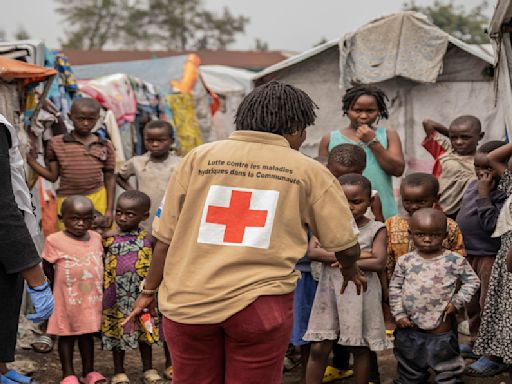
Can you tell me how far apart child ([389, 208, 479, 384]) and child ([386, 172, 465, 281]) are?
0.19 meters

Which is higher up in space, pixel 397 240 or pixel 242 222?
pixel 242 222

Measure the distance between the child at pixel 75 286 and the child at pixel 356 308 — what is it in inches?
54.8

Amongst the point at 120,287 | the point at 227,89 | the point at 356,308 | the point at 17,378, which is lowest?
the point at 17,378

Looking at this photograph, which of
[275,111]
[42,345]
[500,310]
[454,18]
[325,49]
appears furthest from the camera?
[454,18]

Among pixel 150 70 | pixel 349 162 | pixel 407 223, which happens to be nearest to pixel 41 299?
pixel 349 162

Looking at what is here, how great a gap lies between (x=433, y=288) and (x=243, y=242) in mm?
1857

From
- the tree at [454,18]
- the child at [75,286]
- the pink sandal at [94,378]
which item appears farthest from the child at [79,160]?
the tree at [454,18]

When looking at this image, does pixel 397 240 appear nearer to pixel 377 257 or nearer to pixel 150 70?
pixel 377 257

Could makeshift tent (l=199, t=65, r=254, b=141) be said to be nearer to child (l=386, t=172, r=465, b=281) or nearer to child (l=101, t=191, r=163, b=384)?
child (l=101, t=191, r=163, b=384)

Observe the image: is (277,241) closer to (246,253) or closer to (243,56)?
(246,253)

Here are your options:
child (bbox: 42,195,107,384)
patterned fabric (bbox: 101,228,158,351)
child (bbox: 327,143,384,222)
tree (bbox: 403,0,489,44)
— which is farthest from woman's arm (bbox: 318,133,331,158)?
tree (bbox: 403,0,489,44)

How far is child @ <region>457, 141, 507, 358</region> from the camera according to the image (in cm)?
453

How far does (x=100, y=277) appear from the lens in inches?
186

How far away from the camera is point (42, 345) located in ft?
17.3
